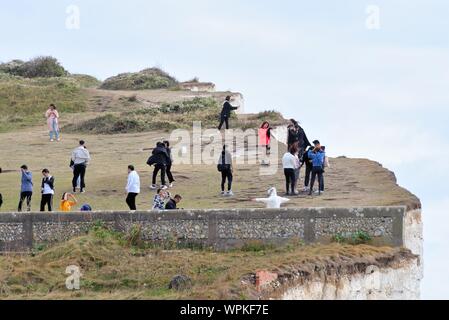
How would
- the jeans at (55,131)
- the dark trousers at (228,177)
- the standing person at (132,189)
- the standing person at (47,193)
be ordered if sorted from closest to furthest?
the standing person at (132,189), the standing person at (47,193), the dark trousers at (228,177), the jeans at (55,131)

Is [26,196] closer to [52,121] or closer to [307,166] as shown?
[307,166]

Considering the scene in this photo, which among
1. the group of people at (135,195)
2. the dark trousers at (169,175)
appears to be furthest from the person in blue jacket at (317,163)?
the group of people at (135,195)

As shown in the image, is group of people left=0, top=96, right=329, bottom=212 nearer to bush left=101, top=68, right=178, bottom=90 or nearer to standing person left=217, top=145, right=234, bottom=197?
standing person left=217, top=145, right=234, bottom=197

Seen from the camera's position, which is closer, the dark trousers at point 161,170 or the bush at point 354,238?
the bush at point 354,238

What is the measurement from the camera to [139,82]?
249 feet

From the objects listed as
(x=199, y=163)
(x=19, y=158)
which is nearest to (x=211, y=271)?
(x=199, y=163)

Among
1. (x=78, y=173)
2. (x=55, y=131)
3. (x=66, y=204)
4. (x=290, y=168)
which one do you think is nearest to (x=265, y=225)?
(x=66, y=204)

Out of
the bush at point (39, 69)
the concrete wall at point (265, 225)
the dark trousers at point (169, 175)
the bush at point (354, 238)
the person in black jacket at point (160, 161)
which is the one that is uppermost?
the bush at point (39, 69)

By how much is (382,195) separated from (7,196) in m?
9.81

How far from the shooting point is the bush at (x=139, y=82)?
2960 inches

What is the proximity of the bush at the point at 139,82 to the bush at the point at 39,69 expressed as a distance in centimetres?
426

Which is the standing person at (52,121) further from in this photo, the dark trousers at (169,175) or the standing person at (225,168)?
the standing person at (225,168)

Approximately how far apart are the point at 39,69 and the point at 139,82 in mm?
8479

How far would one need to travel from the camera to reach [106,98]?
222 feet
